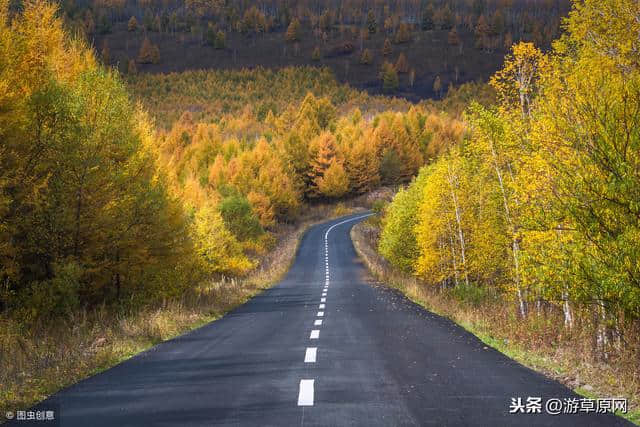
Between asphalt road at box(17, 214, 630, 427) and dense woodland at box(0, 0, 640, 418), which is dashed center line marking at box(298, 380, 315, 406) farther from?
dense woodland at box(0, 0, 640, 418)

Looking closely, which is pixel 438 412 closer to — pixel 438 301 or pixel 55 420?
pixel 55 420

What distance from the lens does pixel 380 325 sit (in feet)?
49.7

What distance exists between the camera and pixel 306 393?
698 cm

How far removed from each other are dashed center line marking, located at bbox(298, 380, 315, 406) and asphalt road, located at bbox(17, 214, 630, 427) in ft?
0.04

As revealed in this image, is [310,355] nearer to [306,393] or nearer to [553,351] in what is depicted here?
[306,393]

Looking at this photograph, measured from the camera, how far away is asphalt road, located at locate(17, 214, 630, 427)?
6020 millimetres

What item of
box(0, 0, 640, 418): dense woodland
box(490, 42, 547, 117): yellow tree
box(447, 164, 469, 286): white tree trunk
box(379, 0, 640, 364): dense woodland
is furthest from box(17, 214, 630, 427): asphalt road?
box(447, 164, 469, 286): white tree trunk

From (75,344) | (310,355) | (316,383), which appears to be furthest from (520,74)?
(75,344)

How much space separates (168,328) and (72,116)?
7368 mm

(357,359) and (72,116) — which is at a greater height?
(72,116)

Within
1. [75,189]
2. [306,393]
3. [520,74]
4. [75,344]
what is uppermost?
[520,74]

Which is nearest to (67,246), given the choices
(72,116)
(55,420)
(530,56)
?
(72,116)

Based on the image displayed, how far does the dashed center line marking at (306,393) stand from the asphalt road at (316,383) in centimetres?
1

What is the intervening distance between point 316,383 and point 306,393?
64 cm
